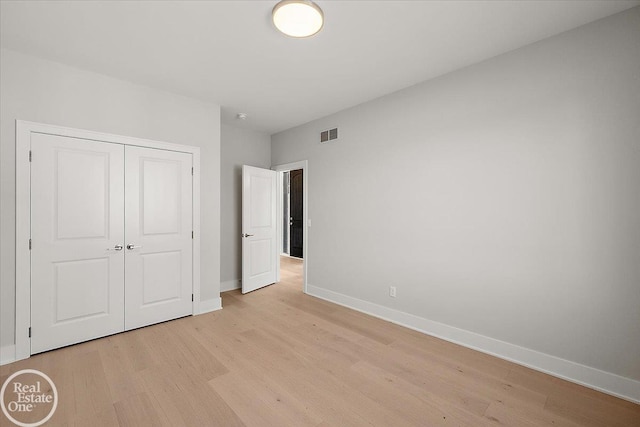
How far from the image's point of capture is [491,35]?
230 centimetres

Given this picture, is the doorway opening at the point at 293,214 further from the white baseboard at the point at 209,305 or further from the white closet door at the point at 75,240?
the white closet door at the point at 75,240

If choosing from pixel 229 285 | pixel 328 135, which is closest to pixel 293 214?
pixel 229 285

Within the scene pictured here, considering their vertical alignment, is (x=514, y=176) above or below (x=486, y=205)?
above

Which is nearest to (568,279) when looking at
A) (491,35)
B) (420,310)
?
(420,310)

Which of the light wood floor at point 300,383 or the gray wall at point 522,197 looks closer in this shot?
the light wood floor at point 300,383

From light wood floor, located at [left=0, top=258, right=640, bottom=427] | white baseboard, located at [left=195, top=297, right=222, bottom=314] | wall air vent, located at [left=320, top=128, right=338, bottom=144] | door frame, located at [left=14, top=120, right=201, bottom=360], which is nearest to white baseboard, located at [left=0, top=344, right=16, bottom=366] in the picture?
door frame, located at [left=14, top=120, right=201, bottom=360]

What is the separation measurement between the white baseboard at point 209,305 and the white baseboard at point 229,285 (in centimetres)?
86

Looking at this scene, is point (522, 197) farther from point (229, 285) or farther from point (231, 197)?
point (229, 285)

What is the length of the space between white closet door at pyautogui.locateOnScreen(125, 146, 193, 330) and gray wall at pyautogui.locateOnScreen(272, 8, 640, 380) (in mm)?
2384

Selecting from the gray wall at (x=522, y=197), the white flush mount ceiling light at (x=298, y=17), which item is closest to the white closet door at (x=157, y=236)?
the white flush mount ceiling light at (x=298, y=17)

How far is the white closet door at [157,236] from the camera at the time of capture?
3127 mm

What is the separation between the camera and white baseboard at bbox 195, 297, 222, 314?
365 cm

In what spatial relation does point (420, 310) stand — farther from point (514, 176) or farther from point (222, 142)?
point (222, 142)

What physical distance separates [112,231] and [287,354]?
7.63 feet
